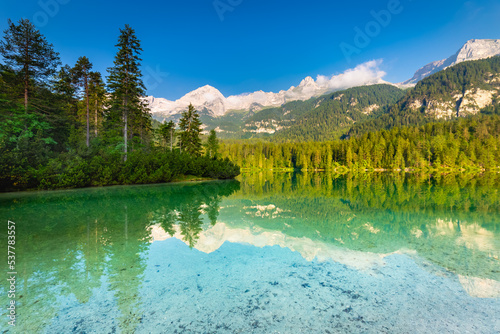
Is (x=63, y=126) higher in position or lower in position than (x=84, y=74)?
lower


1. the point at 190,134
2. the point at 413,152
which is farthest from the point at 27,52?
the point at 413,152

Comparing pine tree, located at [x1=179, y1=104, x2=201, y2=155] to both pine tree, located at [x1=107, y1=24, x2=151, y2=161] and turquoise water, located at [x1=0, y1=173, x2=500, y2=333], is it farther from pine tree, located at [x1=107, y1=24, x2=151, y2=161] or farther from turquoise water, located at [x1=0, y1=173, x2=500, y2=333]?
turquoise water, located at [x1=0, y1=173, x2=500, y2=333]

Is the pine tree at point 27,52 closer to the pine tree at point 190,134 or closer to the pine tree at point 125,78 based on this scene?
the pine tree at point 125,78

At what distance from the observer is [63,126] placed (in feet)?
110

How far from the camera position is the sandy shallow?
4141 millimetres

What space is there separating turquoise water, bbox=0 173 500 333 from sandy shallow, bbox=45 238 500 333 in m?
0.03

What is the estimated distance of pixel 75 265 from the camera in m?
6.74

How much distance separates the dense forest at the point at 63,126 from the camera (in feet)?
81.6

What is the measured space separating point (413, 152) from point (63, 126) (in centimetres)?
11961

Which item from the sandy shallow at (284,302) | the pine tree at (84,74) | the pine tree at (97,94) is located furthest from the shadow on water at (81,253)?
the pine tree at (97,94)

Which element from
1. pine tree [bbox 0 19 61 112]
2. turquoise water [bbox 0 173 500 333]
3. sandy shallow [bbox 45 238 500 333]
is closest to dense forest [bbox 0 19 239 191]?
pine tree [bbox 0 19 61 112]

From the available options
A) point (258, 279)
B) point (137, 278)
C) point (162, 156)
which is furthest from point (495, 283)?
point (162, 156)

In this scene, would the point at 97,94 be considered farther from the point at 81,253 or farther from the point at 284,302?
the point at 284,302

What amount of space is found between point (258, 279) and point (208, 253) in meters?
2.67
